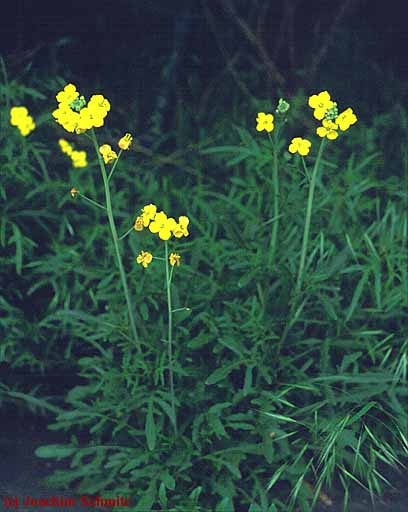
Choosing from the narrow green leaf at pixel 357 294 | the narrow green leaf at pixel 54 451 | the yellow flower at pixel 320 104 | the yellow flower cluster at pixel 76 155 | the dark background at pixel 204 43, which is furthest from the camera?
the dark background at pixel 204 43

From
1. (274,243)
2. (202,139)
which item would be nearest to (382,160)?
(202,139)

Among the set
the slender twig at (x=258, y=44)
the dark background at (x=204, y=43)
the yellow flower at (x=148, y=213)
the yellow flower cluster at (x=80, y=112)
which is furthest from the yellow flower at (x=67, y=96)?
the slender twig at (x=258, y=44)

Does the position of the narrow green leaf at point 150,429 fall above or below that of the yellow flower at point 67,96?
below

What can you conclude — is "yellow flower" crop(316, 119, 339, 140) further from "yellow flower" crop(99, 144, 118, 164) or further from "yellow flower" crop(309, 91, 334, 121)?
"yellow flower" crop(99, 144, 118, 164)

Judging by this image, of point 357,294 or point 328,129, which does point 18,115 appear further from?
point 357,294

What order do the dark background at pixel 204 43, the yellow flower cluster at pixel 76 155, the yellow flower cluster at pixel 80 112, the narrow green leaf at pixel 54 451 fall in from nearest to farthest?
the yellow flower cluster at pixel 80 112 → the narrow green leaf at pixel 54 451 → the yellow flower cluster at pixel 76 155 → the dark background at pixel 204 43

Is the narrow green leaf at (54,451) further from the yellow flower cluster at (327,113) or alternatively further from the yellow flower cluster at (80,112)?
the yellow flower cluster at (327,113)

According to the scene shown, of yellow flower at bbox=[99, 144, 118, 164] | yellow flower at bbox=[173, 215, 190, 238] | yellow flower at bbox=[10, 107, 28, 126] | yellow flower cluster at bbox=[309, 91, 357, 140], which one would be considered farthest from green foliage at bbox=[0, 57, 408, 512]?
yellow flower at bbox=[99, 144, 118, 164]

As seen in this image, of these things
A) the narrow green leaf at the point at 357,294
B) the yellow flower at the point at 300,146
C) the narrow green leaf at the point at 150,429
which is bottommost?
the narrow green leaf at the point at 150,429

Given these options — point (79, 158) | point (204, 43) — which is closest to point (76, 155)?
point (79, 158)
